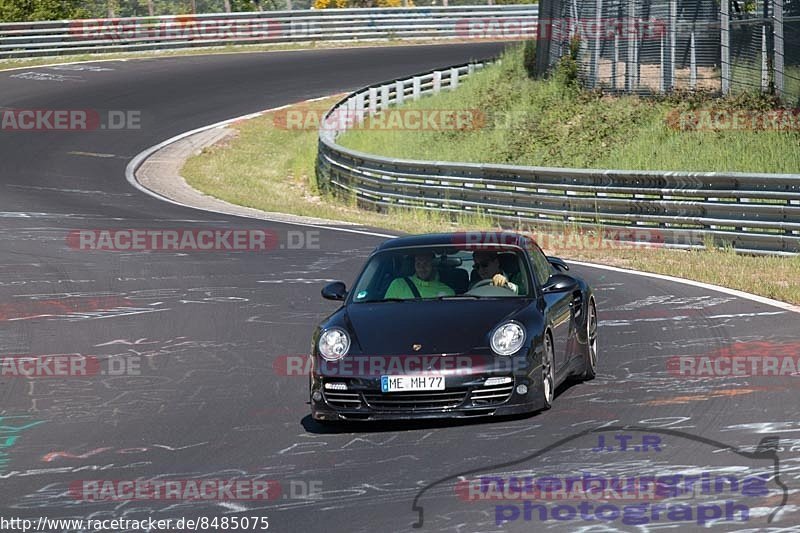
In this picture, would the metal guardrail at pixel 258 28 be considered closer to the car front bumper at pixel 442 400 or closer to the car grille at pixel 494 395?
the car front bumper at pixel 442 400

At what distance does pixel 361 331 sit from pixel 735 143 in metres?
18.3

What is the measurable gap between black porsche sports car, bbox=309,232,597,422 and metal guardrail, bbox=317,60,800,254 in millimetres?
8658

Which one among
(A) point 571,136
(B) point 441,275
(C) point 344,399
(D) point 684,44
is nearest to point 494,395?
(C) point 344,399

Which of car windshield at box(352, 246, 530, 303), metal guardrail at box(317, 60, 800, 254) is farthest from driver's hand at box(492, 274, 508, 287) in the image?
metal guardrail at box(317, 60, 800, 254)

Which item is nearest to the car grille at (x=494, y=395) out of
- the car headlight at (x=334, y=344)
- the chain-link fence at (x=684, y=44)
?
the car headlight at (x=334, y=344)

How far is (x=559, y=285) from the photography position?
32.8ft

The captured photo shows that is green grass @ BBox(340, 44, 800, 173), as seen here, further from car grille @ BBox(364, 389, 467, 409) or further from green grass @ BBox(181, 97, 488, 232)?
car grille @ BBox(364, 389, 467, 409)

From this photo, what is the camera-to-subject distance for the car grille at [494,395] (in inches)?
354

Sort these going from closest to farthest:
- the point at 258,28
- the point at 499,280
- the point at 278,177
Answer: the point at 499,280 < the point at 278,177 < the point at 258,28

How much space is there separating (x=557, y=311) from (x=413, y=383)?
1.72 m

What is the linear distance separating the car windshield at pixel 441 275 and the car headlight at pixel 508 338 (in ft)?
2.32

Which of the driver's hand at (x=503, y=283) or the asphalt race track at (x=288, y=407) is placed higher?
the driver's hand at (x=503, y=283)

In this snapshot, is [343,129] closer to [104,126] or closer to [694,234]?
[104,126]

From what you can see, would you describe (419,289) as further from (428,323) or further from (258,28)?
(258,28)
